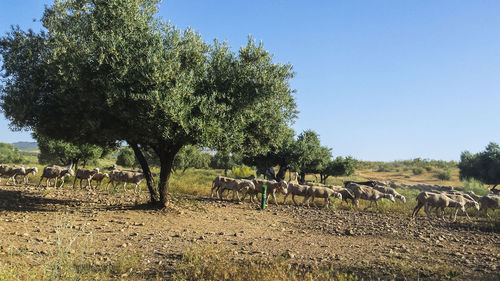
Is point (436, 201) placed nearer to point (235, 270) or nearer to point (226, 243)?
point (226, 243)

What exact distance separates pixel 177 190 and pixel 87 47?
1422 cm

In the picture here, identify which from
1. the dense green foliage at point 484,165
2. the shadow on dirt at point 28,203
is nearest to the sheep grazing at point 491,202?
the shadow on dirt at point 28,203

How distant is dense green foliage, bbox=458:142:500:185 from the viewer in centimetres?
4734

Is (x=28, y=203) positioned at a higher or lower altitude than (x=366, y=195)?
lower

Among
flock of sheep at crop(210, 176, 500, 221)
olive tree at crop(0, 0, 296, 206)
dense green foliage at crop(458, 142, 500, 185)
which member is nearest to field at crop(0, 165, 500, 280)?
flock of sheep at crop(210, 176, 500, 221)

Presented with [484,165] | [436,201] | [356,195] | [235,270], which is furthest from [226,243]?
[484,165]

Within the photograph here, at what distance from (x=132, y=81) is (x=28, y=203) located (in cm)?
896

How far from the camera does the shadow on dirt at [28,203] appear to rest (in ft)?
47.0

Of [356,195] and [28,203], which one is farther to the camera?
[356,195]

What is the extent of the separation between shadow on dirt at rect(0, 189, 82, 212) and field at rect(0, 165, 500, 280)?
0.04m

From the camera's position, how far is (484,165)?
49656mm

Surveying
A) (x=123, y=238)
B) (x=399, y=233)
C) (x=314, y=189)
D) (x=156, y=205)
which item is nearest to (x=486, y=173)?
(x=314, y=189)

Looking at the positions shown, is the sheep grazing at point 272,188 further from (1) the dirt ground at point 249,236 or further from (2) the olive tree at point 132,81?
(2) the olive tree at point 132,81

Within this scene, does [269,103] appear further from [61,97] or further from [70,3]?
[70,3]
